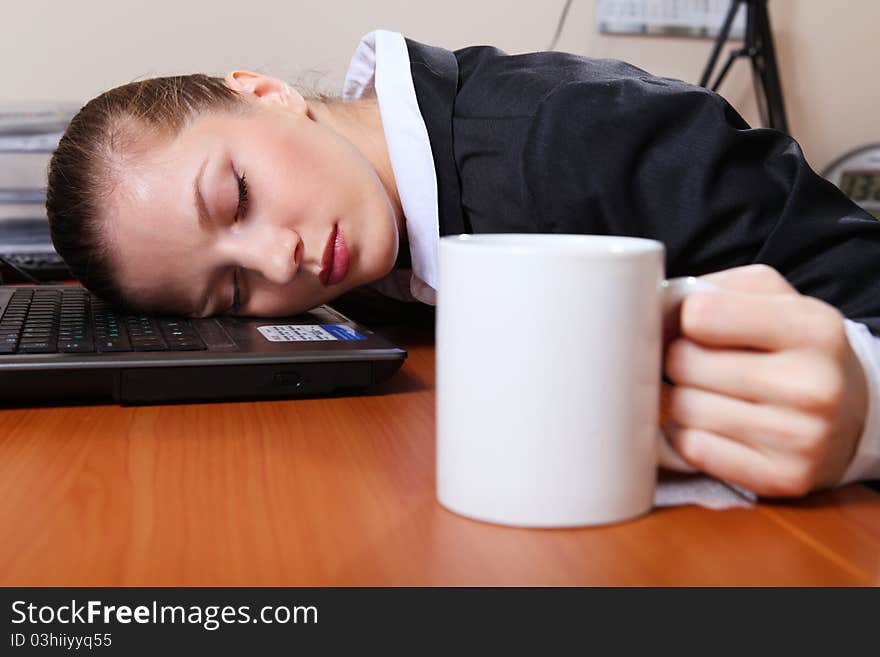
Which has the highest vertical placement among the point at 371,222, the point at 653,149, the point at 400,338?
the point at 653,149

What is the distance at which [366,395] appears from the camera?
0.68 metres

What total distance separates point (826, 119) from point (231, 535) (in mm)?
2096

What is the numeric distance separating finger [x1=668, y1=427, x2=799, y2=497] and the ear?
69cm

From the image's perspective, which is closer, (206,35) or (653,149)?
(653,149)

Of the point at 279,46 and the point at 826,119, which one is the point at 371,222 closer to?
the point at 279,46

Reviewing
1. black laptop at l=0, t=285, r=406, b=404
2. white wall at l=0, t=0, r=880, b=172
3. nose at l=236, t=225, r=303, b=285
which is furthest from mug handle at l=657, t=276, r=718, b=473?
white wall at l=0, t=0, r=880, b=172

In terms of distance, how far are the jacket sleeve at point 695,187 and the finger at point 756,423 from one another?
315 millimetres

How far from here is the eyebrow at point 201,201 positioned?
2.79ft

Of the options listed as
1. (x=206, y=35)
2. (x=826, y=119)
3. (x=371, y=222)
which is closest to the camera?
(x=371, y=222)

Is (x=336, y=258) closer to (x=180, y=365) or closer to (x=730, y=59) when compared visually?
(x=180, y=365)

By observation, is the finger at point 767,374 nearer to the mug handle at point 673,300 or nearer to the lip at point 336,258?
the mug handle at point 673,300

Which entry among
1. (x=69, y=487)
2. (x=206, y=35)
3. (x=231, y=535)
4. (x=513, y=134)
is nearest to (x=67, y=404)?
(x=69, y=487)

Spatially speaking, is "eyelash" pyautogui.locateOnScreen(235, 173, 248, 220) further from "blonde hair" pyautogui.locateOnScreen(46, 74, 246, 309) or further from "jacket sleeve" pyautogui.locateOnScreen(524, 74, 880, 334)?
"jacket sleeve" pyautogui.locateOnScreen(524, 74, 880, 334)

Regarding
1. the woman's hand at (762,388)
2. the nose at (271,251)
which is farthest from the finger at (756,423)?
the nose at (271,251)
